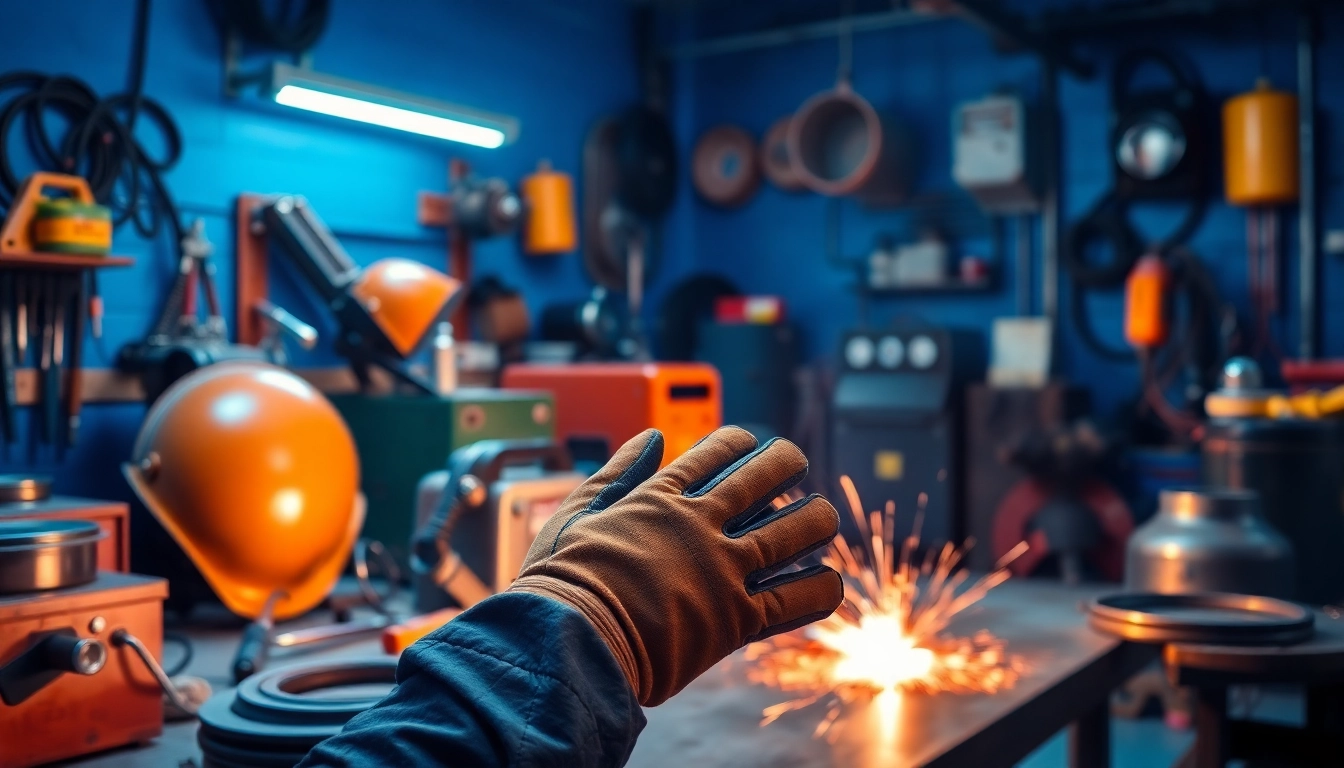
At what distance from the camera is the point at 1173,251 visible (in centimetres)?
454

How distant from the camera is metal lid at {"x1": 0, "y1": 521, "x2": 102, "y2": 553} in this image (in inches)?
52.7

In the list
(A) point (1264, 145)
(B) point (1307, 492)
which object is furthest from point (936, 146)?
(B) point (1307, 492)

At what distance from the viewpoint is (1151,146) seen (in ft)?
14.9

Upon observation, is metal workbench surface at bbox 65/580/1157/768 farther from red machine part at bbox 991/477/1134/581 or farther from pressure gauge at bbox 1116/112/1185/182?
pressure gauge at bbox 1116/112/1185/182

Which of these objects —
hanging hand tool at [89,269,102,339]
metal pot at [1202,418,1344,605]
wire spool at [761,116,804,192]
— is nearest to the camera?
hanging hand tool at [89,269,102,339]

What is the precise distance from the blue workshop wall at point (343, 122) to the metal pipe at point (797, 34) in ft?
1.11

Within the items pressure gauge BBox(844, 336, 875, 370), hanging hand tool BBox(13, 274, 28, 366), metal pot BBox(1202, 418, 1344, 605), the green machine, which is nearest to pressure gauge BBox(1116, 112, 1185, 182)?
pressure gauge BBox(844, 336, 875, 370)

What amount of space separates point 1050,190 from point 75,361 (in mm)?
3562

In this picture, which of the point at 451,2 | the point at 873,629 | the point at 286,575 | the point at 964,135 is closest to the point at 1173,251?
the point at 964,135

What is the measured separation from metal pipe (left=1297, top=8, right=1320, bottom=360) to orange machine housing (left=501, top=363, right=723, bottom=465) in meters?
2.36

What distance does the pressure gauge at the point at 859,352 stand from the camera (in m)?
4.73

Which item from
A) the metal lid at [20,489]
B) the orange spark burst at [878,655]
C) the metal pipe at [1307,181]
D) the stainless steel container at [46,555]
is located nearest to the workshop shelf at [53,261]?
the metal lid at [20,489]

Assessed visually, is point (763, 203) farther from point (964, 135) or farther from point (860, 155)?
point (964, 135)

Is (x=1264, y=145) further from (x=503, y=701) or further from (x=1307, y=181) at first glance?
(x=503, y=701)
